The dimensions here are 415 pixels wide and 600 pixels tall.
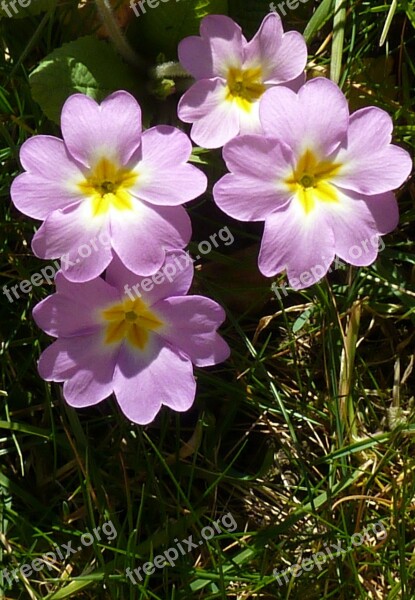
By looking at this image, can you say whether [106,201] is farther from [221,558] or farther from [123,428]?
[221,558]

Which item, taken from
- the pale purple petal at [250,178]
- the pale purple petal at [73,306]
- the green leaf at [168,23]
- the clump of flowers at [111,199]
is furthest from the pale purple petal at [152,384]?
the green leaf at [168,23]

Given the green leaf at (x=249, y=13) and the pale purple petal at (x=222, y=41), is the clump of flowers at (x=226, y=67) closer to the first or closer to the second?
the pale purple petal at (x=222, y=41)

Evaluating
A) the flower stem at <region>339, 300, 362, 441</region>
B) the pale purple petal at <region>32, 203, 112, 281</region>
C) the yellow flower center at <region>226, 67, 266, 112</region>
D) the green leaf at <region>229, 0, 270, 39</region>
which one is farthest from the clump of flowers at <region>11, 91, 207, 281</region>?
the flower stem at <region>339, 300, 362, 441</region>

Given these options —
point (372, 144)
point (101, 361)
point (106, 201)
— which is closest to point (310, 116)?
point (372, 144)

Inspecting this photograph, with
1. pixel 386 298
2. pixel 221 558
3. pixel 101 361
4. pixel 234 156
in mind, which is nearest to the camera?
pixel 234 156
